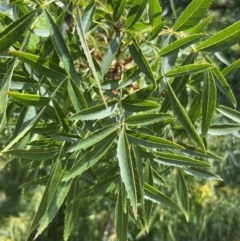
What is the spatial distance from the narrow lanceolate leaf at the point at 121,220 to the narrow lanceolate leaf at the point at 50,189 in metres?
0.06

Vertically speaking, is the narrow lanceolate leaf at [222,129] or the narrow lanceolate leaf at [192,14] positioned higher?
the narrow lanceolate leaf at [192,14]

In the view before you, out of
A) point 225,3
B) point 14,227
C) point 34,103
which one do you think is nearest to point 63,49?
point 34,103

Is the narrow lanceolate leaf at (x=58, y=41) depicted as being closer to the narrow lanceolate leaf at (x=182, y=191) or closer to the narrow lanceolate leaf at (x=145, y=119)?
the narrow lanceolate leaf at (x=145, y=119)

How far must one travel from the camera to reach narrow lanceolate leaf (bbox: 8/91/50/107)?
0.34 meters

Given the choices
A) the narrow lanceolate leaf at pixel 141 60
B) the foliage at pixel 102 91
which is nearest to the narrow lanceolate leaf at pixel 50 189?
the foliage at pixel 102 91

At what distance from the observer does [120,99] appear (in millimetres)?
393

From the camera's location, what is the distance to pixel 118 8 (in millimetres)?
376

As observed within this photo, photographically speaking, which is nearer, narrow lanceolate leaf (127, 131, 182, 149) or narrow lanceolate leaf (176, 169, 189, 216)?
narrow lanceolate leaf (127, 131, 182, 149)

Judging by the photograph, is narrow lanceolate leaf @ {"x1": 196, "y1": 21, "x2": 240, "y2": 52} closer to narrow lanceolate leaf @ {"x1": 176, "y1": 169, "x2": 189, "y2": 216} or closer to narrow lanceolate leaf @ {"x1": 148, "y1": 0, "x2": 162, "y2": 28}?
narrow lanceolate leaf @ {"x1": 148, "y1": 0, "x2": 162, "y2": 28}

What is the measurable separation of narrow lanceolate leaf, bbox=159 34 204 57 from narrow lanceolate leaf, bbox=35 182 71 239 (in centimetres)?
14

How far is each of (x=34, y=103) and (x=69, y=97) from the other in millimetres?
40

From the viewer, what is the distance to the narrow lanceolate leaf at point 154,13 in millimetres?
380

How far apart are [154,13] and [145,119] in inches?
3.4

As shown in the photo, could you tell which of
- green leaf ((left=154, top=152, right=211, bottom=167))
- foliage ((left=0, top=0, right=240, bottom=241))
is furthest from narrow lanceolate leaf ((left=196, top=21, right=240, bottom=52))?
green leaf ((left=154, top=152, right=211, bottom=167))
